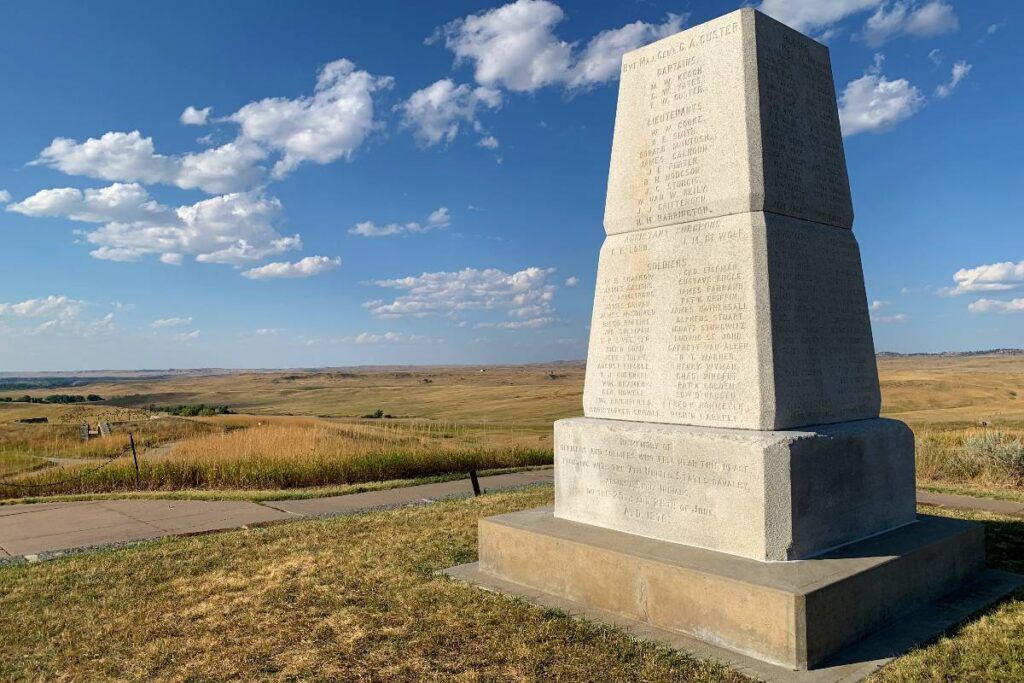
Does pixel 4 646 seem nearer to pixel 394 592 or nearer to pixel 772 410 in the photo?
pixel 394 592

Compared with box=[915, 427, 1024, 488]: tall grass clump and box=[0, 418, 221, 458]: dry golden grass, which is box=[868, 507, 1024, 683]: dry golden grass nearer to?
box=[915, 427, 1024, 488]: tall grass clump

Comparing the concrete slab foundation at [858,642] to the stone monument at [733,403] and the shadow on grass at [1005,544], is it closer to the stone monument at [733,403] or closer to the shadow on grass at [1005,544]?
the stone monument at [733,403]

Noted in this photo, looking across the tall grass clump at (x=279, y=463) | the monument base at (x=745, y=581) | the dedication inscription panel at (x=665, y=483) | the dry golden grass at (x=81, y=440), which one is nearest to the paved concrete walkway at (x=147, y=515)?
the tall grass clump at (x=279, y=463)

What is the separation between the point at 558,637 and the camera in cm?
406

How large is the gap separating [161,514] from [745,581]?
8.71 metres

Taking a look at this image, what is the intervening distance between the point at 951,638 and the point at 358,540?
5.05 meters

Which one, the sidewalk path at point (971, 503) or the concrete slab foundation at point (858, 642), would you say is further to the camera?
the sidewalk path at point (971, 503)

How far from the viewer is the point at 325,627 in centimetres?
449

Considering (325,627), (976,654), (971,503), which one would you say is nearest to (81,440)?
(325,627)

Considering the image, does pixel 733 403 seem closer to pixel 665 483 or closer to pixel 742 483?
pixel 742 483

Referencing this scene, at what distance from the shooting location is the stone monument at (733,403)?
4074 mm

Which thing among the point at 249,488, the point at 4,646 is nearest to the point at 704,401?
the point at 4,646

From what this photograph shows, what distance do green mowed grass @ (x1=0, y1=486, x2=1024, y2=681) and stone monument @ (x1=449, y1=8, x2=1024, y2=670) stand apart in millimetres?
361

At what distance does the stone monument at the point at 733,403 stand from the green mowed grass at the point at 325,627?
361 mm
